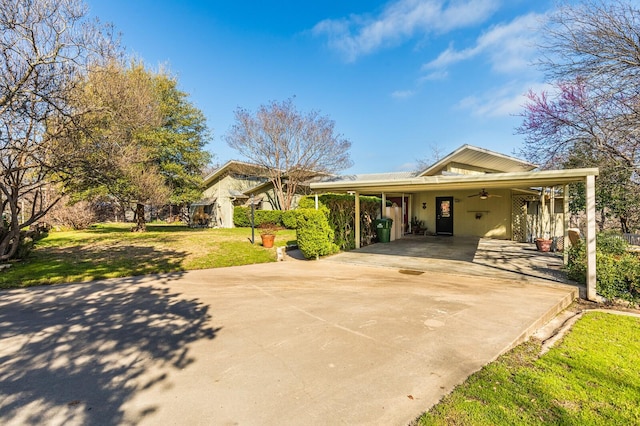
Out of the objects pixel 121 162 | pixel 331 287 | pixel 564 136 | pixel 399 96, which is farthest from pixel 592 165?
pixel 121 162

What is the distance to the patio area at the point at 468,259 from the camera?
7031 millimetres

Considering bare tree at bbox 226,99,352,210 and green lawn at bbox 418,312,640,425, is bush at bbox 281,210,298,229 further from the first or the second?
green lawn at bbox 418,312,640,425

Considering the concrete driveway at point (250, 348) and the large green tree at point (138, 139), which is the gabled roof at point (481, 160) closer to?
the concrete driveway at point (250, 348)

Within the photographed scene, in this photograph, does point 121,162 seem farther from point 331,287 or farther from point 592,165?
point 592,165

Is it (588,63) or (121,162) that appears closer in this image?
(588,63)

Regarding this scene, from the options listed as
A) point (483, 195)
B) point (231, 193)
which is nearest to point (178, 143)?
point (231, 193)

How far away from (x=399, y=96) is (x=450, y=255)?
501 inches

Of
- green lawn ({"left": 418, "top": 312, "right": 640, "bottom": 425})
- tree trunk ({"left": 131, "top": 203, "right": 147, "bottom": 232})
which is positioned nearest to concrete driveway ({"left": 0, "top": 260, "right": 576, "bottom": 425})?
green lawn ({"left": 418, "top": 312, "right": 640, "bottom": 425})

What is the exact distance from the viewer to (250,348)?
3.32m

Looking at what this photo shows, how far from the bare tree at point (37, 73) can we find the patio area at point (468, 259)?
7.98 meters

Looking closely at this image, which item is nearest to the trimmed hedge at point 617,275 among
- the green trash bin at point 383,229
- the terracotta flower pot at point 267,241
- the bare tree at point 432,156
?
the green trash bin at point 383,229

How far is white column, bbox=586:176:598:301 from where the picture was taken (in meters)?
5.52

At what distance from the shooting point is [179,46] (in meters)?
11.5

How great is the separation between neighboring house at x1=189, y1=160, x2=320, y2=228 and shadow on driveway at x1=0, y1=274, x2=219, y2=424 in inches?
642
